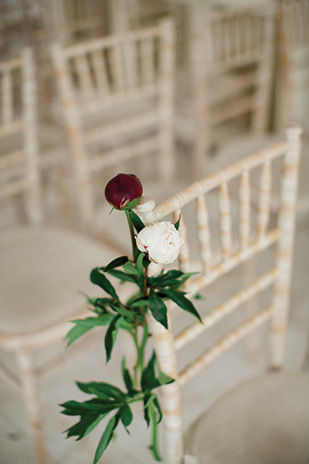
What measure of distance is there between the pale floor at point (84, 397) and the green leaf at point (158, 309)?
802 mm

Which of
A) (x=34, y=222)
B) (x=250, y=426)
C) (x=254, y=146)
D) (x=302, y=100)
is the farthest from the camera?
(x=302, y=100)

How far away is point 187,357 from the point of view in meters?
1.64

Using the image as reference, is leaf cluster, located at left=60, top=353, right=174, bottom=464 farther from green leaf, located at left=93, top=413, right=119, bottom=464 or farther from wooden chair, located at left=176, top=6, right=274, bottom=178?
wooden chair, located at left=176, top=6, right=274, bottom=178

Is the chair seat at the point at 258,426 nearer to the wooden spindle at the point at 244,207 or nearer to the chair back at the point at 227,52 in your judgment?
the wooden spindle at the point at 244,207

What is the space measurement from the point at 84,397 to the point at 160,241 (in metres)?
1.03

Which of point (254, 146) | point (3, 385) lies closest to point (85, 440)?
point (3, 385)

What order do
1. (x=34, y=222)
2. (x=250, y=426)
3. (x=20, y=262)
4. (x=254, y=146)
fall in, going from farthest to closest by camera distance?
(x=254, y=146), (x=34, y=222), (x=20, y=262), (x=250, y=426)

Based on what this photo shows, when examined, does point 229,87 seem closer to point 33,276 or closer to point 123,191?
point 33,276

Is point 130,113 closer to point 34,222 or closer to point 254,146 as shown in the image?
point 254,146

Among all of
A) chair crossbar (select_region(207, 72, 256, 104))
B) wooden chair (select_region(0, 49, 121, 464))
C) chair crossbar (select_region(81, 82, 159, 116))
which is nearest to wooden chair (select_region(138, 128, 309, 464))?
wooden chair (select_region(0, 49, 121, 464))

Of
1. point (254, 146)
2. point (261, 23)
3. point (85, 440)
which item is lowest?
point (85, 440)

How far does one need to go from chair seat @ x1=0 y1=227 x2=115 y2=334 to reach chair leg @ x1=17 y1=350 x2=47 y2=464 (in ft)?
0.25

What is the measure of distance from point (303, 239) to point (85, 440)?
1307 mm

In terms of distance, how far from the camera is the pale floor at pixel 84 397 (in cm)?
136
